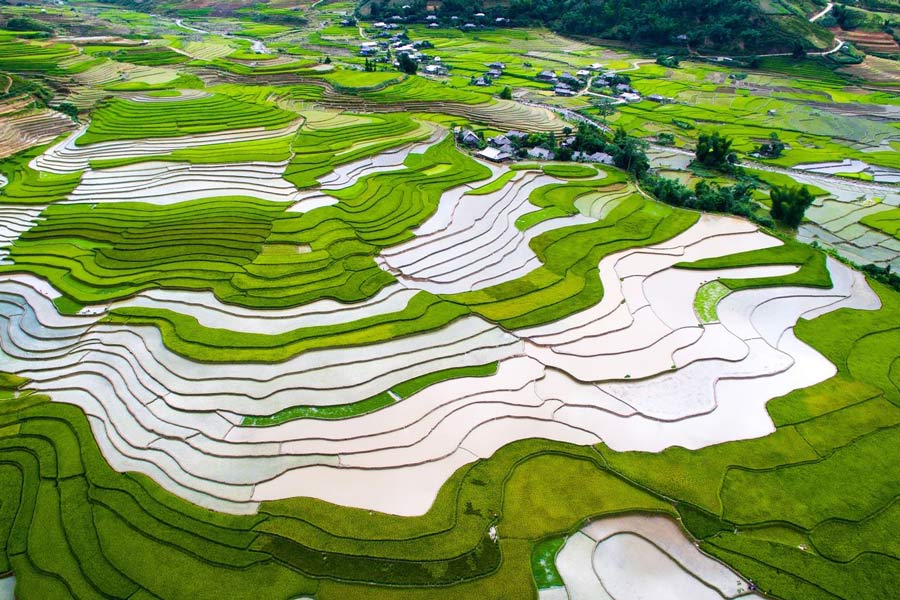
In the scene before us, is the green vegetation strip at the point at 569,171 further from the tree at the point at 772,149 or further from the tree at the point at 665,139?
the tree at the point at 772,149

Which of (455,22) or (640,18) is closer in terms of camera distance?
(640,18)

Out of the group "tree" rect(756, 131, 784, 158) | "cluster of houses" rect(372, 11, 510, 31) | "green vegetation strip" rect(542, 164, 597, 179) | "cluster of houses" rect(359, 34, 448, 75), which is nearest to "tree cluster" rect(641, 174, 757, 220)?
"green vegetation strip" rect(542, 164, 597, 179)

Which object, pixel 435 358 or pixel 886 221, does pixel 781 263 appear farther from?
pixel 435 358

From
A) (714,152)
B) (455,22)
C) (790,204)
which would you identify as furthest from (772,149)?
(455,22)

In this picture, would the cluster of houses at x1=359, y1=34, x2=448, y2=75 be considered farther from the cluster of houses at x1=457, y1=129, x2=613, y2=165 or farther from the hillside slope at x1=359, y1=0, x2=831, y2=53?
the cluster of houses at x1=457, y1=129, x2=613, y2=165

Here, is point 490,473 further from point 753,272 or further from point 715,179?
point 715,179

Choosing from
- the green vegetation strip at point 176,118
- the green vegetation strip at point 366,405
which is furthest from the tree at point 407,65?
the green vegetation strip at point 366,405

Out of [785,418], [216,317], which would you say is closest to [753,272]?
[785,418]
